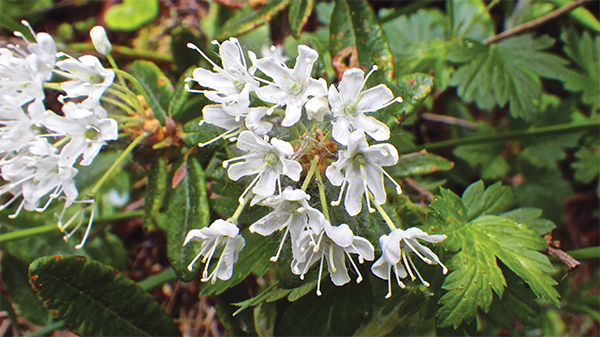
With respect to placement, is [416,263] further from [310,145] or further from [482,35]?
[482,35]

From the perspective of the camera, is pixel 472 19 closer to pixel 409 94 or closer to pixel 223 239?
pixel 409 94

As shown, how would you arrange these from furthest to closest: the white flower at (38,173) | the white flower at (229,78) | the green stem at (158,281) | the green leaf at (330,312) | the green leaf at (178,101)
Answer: the green stem at (158,281) → the green leaf at (178,101) → the green leaf at (330,312) → the white flower at (38,173) → the white flower at (229,78)

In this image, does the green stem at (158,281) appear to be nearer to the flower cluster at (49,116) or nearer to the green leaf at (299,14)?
the flower cluster at (49,116)

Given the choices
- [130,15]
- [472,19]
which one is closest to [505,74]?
[472,19]

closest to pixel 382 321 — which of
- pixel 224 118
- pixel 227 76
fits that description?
pixel 224 118

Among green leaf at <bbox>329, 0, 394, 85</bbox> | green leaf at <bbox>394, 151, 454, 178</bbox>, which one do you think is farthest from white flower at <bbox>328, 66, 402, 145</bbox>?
green leaf at <bbox>394, 151, 454, 178</bbox>

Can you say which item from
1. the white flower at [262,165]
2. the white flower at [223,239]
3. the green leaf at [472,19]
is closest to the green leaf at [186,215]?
the white flower at [223,239]

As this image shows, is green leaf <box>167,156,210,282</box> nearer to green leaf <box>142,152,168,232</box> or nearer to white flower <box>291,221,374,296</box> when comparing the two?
green leaf <box>142,152,168,232</box>
